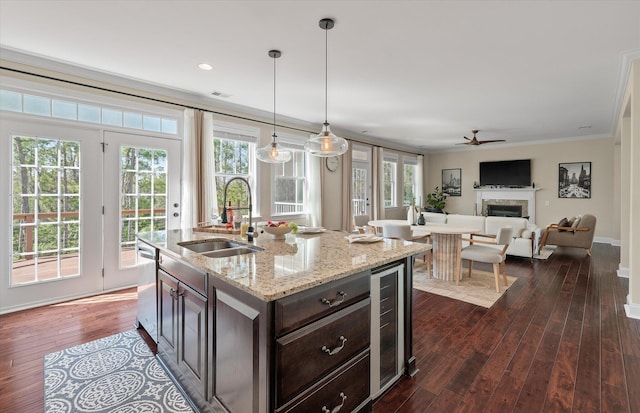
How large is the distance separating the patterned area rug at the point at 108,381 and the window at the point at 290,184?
3.48m

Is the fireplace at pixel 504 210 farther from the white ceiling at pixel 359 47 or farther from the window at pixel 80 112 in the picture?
the window at pixel 80 112

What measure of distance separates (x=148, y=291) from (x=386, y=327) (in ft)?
6.22

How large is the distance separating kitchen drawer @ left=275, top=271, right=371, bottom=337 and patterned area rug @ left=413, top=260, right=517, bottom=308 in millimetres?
2526

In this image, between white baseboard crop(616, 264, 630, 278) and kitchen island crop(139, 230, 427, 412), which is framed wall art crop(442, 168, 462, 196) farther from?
kitchen island crop(139, 230, 427, 412)

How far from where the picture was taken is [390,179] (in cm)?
869

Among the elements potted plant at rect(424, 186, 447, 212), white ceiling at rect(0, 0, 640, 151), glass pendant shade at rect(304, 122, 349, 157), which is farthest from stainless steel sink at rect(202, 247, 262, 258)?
potted plant at rect(424, 186, 447, 212)

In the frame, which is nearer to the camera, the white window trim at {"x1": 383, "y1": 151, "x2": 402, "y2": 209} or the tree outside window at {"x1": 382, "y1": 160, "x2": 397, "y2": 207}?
the tree outside window at {"x1": 382, "y1": 160, "x2": 397, "y2": 207}

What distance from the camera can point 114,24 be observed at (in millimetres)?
2619

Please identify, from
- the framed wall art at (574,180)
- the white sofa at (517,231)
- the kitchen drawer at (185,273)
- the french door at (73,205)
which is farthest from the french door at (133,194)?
the framed wall art at (574,180)

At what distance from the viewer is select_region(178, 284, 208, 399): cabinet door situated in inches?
65.5

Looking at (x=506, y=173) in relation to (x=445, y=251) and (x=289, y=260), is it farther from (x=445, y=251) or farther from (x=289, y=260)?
(x=289, y=260)

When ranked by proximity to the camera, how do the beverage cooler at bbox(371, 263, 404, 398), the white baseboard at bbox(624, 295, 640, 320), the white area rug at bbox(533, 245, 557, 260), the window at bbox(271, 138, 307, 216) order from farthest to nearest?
the white area rug at bbox(533, 245, 557, 260) → the window at bbox(271, 138, 307, 216) → the white baseboard at bbox(624, 295, 640, 320) → the beverage cooler at bbox(371, 263, 404, 398)

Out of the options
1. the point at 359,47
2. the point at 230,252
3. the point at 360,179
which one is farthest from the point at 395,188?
the point at 230,252

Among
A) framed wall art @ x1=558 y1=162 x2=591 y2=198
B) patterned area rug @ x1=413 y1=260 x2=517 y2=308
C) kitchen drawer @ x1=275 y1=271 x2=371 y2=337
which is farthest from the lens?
framed wall art @ x1=558 y1=162 x2=591 y2=198
